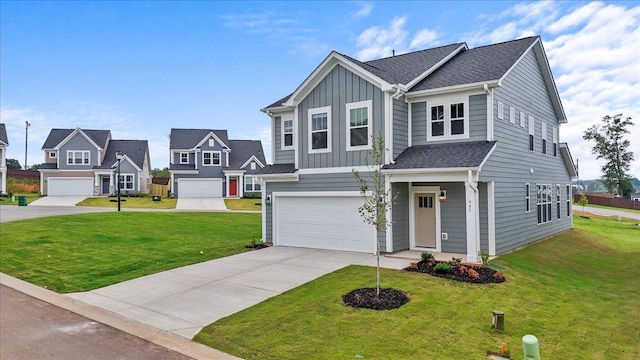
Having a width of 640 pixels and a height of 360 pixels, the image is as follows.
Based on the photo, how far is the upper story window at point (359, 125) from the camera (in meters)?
13.9

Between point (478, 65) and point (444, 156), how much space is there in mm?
4593

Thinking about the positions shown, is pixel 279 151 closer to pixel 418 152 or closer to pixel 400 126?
pixel 400 126

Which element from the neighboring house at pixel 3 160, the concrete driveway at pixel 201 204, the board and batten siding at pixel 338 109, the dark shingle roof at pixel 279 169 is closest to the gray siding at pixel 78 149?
the neighboring house at pixel 3 160

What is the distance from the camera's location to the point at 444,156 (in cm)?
1278

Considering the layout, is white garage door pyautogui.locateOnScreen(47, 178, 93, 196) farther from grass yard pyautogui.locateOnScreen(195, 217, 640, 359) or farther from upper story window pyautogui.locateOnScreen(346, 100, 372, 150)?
grass yard pyautogui.locateOnScreen(195, 217, 640, 359)

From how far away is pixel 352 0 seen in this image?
18766mm

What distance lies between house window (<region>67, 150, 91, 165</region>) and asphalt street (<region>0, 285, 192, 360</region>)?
39570 mm

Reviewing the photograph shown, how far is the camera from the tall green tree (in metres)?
52.2

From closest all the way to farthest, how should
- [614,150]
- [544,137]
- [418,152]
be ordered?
[418,152]
[544,137]
[614,150]

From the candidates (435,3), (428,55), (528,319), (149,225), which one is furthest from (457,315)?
(149,225)

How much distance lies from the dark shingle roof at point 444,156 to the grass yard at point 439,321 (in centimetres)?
338

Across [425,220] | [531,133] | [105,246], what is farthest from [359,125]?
[105,246]

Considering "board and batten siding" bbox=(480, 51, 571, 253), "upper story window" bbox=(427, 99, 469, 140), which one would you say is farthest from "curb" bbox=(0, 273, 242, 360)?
"upper story window" bbox=(427, 99, 469, 140)

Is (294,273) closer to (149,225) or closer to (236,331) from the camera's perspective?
(236,331)
